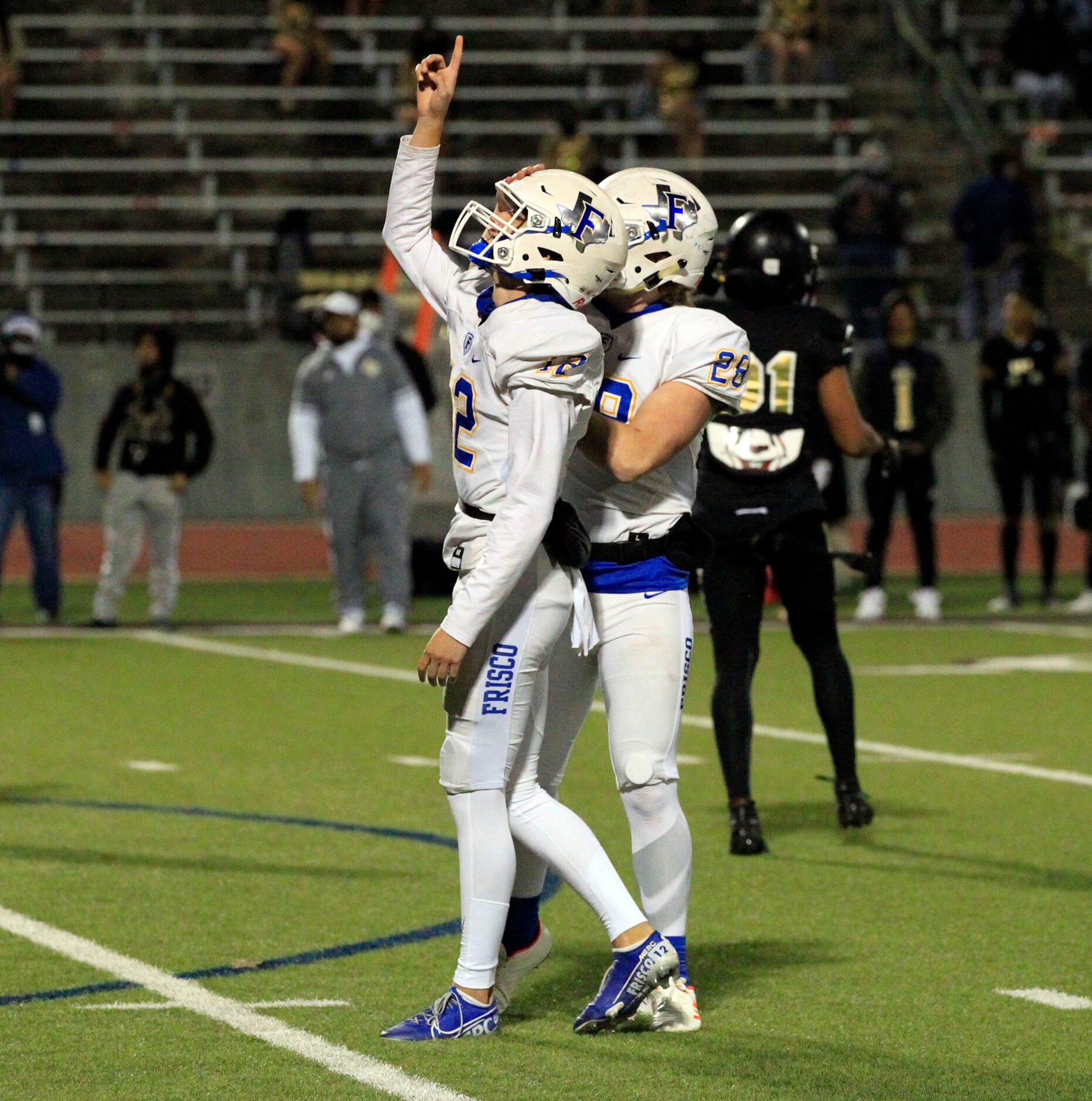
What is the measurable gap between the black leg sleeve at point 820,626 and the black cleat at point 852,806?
0.09ft

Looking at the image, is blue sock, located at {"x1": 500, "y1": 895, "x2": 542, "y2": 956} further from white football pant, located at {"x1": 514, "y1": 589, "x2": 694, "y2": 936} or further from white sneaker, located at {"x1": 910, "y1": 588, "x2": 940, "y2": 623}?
white sneaker, located at {"x1": 910, "y1": 588, "x2": 940, "y2": 623}

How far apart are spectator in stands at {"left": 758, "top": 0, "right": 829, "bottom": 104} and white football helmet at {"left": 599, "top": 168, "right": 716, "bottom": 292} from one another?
873 inches

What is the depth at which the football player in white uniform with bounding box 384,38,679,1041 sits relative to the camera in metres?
4.98

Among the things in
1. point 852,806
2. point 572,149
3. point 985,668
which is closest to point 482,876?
point 852,806

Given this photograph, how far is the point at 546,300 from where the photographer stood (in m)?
5.12

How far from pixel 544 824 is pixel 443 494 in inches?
506

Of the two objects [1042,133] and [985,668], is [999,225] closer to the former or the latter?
[1042,133]

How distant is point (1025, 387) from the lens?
16641 mm

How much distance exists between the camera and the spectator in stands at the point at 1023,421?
1661cm

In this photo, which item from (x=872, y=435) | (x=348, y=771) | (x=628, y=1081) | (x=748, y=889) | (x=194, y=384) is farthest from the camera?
(x=194, y=384)

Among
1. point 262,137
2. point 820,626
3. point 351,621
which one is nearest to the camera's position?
point 820,626

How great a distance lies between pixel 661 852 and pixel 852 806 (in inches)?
101

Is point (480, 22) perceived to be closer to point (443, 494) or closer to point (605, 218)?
point (443, 494)

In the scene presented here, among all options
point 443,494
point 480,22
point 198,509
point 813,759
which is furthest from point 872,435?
point 480,22
